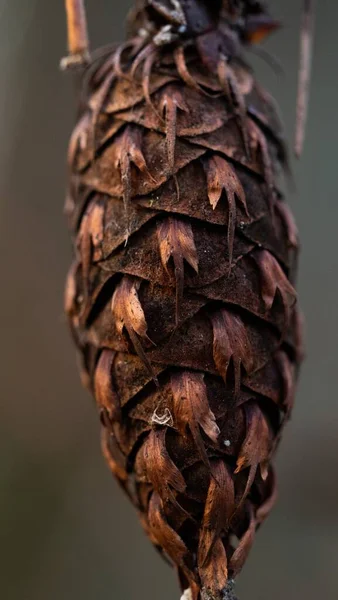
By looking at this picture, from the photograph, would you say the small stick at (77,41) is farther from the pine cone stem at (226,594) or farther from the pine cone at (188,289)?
the pine cone stem at (226,594)

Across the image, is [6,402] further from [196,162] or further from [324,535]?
[196,162]

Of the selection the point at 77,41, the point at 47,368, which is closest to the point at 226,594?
the point at 77,41

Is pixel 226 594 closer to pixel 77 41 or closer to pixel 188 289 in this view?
pixel 188 289

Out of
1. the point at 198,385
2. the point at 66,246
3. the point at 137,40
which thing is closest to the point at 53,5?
the point at 66,246

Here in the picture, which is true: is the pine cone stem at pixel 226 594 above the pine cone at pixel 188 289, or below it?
below

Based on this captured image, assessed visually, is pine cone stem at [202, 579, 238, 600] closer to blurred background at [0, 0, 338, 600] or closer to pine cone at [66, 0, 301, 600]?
pine cone at [66, 0, 301, 600]

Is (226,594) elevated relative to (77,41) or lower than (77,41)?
lower

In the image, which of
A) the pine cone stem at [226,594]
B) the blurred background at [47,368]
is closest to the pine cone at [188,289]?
the pine cone stem at [226,594]

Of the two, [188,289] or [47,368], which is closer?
[188,289]

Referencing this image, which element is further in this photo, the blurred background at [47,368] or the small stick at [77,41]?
the blurred background at [47,368]

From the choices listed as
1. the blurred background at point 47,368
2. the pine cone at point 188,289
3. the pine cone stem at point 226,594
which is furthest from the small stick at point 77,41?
the blurred background at point 47,368
